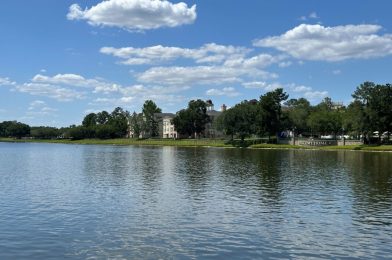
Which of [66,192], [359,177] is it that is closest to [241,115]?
[359,177]

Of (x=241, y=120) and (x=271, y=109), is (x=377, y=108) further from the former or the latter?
(x=241, y=120)

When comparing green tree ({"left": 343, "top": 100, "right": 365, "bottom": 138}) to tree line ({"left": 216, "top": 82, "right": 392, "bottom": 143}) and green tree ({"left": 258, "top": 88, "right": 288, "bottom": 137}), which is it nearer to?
tree line ({"left": 216, "top": 82, "right": 392, "bottom": 143})

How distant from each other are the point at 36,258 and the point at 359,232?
15920 millimetres

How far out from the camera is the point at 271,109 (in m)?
166

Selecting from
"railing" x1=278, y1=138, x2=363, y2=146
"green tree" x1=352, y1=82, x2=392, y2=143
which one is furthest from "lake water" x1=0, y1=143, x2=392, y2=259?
"railing" x1=278, y1=138, x2=363, y2=146

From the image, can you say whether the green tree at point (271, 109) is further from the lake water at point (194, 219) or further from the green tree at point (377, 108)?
the lake water at point (194, 219)

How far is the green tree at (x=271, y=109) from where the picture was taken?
16426 centimetres

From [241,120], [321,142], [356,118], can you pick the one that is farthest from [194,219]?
[241,120]

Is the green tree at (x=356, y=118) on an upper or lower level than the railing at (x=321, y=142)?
upper

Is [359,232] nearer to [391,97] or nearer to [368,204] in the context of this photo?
[368,204]

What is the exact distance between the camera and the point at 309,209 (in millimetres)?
31656

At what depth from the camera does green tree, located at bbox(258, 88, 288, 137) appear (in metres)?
164

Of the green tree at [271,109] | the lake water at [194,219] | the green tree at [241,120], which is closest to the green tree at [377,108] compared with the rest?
the green tree at [271,109]

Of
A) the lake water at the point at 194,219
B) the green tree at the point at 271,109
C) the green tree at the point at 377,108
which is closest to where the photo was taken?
the lake water at the point at 194,219
